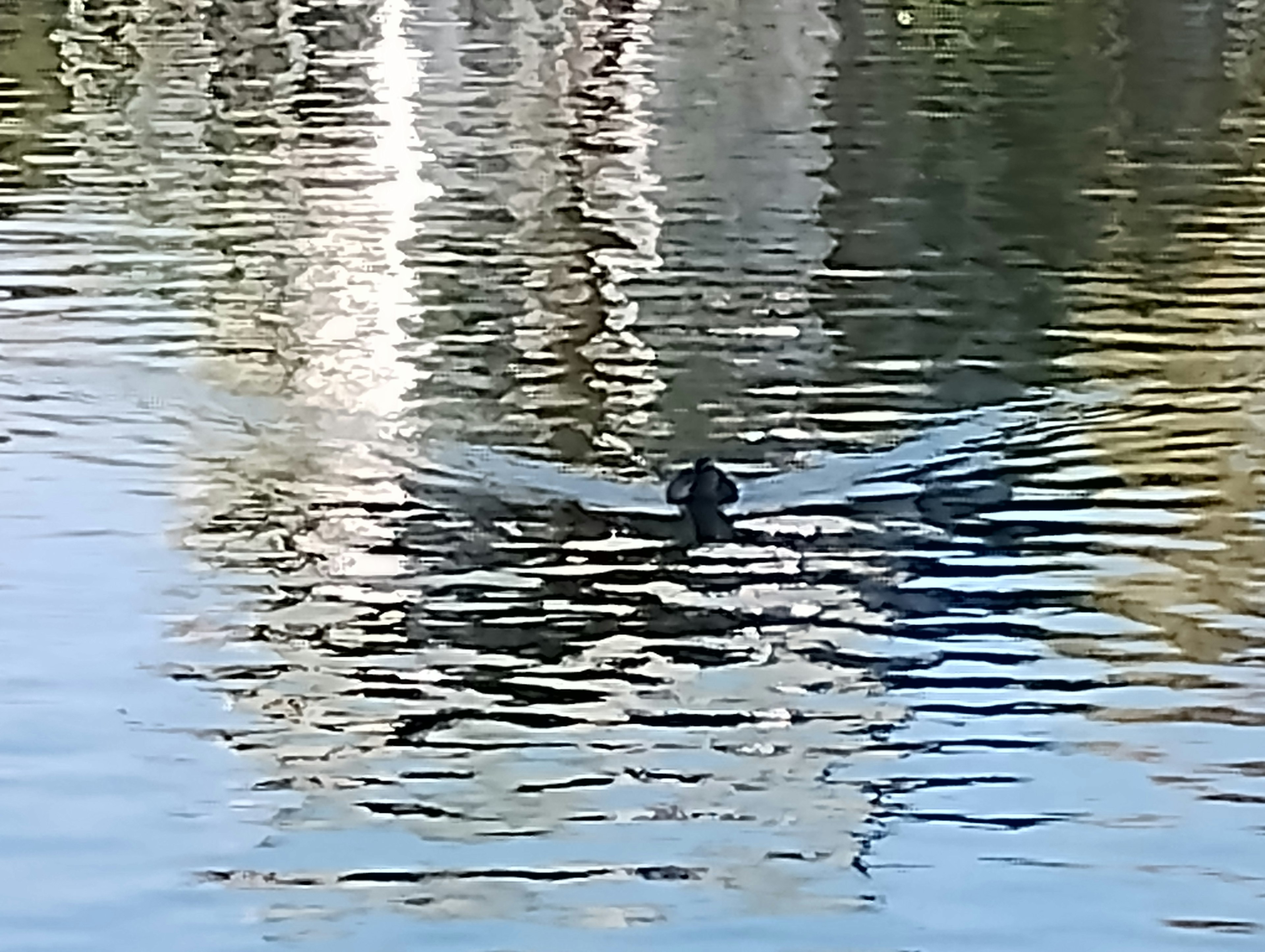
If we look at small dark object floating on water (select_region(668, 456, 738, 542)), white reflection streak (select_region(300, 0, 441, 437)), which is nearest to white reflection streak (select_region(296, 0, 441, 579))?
white reflection streak (select_region(300, 0, 441, 437))

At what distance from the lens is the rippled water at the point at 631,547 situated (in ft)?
42.9

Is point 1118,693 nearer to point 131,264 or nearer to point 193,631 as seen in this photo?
point 193,631

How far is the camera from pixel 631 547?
1817cm

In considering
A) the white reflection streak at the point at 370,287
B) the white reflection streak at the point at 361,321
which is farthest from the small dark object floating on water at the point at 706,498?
the white reflection streak at the point at 370,287

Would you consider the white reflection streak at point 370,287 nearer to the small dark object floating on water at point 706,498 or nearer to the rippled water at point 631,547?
the rippled water at point 631,547

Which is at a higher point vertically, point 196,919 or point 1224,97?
point 1224,97

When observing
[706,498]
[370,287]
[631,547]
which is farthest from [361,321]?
[631,547]

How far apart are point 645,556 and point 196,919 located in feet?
20.1

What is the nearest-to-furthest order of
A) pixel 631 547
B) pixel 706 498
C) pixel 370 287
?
pixel 631 547 → pixel 706 498 → pixel 370 287

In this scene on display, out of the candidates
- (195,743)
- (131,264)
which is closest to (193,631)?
(195,743)

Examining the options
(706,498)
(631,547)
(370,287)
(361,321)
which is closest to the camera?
(631,547)

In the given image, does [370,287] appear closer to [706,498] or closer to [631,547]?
[706,498]

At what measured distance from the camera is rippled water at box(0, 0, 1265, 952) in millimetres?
13062

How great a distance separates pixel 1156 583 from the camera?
17.3 m
